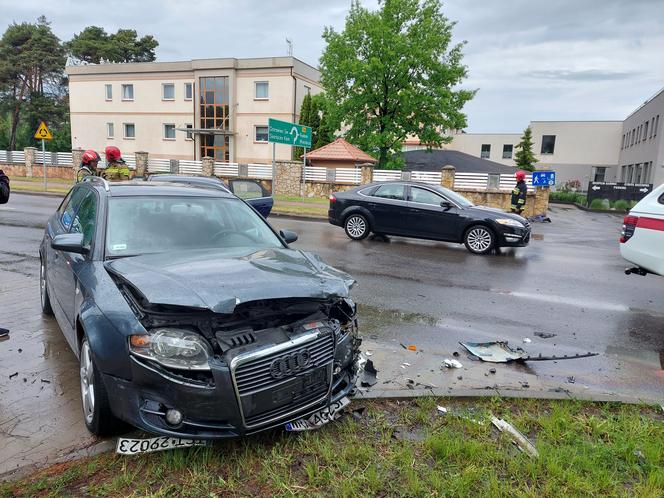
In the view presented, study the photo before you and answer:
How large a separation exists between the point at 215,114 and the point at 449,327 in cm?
3743

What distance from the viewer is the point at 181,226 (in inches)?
161

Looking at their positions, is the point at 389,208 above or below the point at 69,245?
below

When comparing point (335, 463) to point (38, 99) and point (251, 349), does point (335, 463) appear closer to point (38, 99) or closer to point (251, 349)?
point (251, 349)

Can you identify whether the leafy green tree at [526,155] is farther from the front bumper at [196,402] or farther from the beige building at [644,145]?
the front bumper at [196,402]

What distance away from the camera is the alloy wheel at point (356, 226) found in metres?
12.4

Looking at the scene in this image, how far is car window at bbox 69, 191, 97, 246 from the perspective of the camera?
3.87 m

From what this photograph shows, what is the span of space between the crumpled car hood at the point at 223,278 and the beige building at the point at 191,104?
116ft

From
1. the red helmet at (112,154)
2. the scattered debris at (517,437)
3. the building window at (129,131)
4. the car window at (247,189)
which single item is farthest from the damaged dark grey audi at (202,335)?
the building window at (129,131)

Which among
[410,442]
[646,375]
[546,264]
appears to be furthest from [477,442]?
[546,264]

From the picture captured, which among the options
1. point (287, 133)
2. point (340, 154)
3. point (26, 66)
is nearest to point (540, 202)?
point (340, 154)

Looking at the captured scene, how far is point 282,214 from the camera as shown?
17953 millimetres

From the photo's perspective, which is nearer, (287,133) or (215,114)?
(287,133)

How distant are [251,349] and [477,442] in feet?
5.31

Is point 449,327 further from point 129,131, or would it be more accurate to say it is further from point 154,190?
point 129,131
